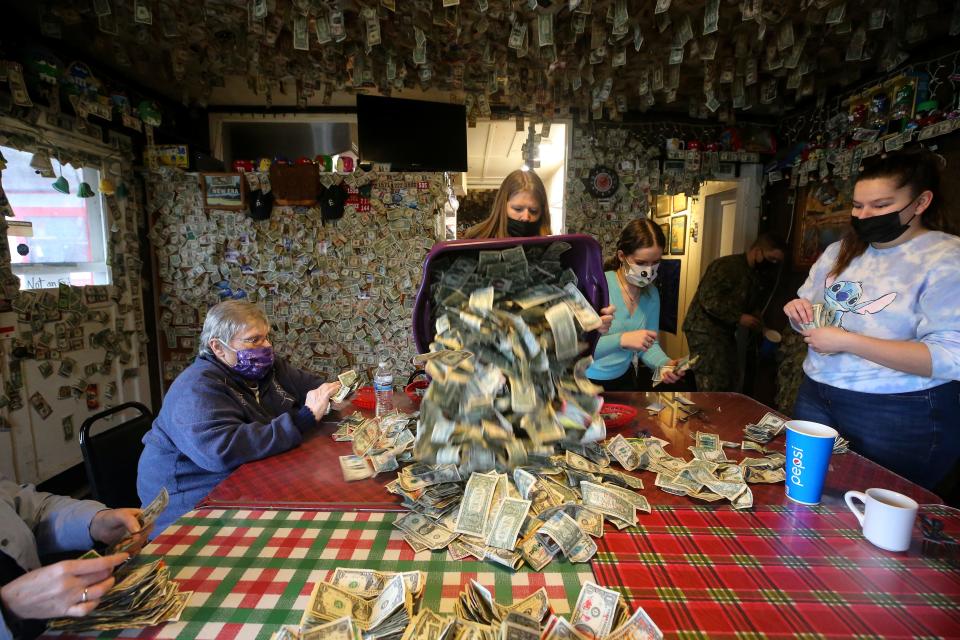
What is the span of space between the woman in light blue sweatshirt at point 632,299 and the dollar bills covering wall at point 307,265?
2111mm

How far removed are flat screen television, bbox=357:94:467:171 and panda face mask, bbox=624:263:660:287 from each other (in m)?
2.30

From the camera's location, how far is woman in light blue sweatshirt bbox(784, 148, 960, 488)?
143cm

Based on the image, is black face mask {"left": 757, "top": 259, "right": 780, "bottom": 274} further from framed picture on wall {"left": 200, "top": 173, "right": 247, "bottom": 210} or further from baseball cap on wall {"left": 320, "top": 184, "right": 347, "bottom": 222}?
framed picture on wall {"left": 200, "top": 173, "right": 247, "bottom": 210}

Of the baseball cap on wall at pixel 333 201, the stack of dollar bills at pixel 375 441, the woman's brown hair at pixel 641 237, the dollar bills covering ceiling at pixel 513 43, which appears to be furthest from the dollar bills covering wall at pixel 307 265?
the stack of dollar bills at pixel 375 441

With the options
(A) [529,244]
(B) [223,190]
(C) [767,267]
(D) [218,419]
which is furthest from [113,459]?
(C) [767,267]

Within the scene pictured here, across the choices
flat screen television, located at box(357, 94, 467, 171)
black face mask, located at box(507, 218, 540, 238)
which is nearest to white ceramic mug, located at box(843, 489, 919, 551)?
black face mask, located at box(507, 218, 540, 238)

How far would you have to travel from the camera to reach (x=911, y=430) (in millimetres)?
1478

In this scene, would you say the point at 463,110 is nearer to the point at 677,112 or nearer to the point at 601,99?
the point at 601,99

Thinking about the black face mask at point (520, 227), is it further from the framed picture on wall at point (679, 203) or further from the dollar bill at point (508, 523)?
the framed picture on wall at point (679, 203)

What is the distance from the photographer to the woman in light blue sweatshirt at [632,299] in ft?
7.20

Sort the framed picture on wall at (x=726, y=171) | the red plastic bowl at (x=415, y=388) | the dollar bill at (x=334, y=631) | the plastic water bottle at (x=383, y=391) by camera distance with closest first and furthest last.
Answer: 1. the dollar bill at (x=334, y=631)
2. the plastic water bottle at (x=383, y=391)
3. the red plastic bowl at (x=415, y=388)
4. the framed picture on wall at (x=726, y=171)

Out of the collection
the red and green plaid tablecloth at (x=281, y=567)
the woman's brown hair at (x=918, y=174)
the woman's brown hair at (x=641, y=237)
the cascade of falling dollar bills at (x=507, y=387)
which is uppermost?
the woman's brown hair at (x=918, y=174)

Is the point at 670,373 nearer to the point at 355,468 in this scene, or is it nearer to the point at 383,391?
the point at 383,391

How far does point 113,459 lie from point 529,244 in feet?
5.44
